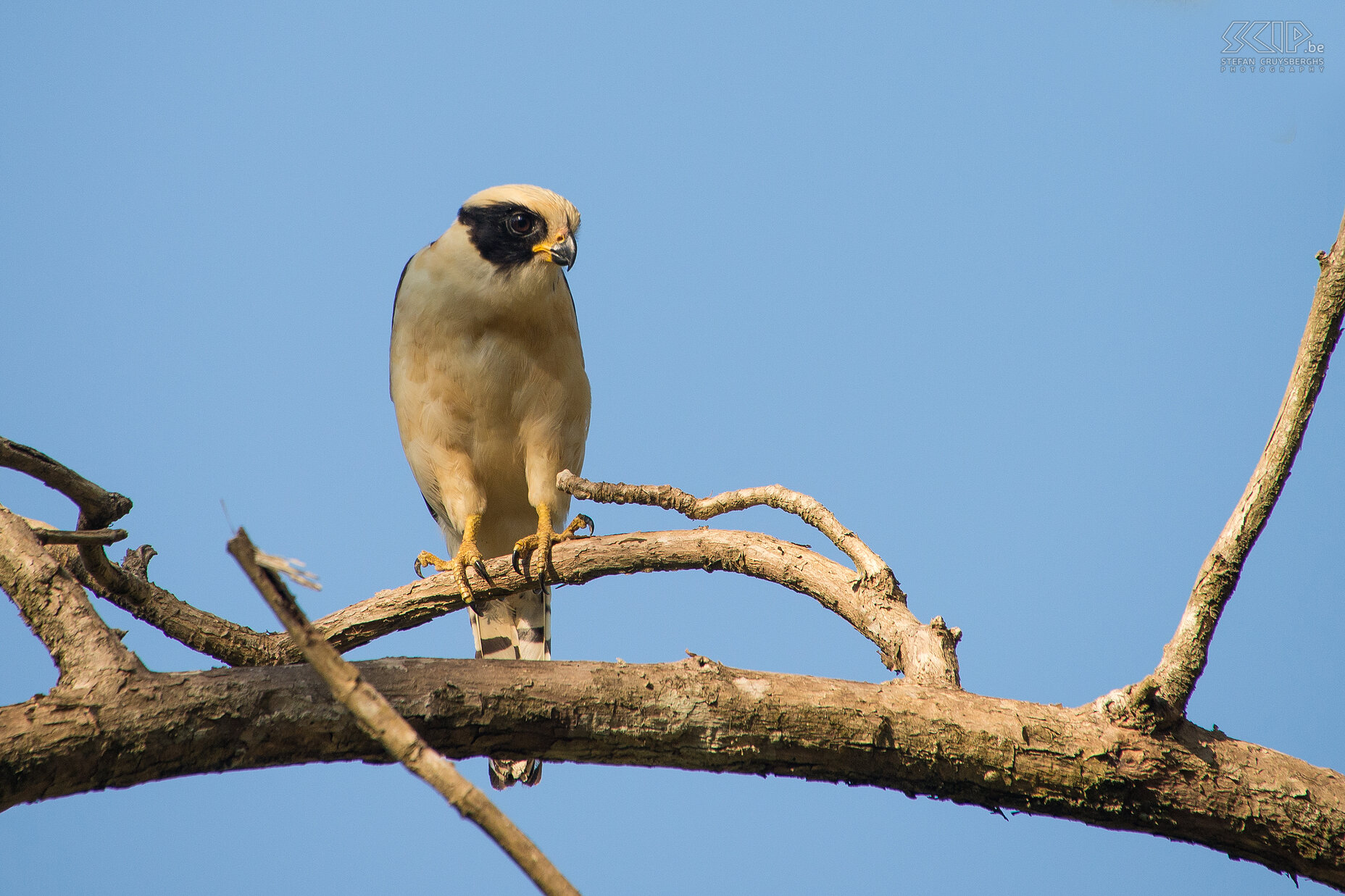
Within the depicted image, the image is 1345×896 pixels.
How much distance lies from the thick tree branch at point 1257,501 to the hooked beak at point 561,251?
2.25 meters

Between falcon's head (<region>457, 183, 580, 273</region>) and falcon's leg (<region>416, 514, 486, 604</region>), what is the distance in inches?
36.2

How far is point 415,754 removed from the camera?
142 cm

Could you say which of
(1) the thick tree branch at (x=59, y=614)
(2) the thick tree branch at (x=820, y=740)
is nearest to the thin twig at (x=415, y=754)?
(2) the thick tree branch at (x=820, y=740)

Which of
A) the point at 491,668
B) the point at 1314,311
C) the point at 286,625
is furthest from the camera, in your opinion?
the point at 491,668

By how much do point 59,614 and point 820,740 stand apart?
152 cm

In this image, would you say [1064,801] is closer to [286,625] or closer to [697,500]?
[697,500]

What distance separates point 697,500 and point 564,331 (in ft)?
3.57

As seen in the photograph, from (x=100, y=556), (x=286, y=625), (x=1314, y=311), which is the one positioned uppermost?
(x=100, y=556)

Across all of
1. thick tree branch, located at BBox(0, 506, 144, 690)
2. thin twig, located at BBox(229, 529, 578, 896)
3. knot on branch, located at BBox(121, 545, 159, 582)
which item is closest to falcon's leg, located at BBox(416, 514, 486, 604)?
knot on branch, located at BBox(121, 545, 159, 582)

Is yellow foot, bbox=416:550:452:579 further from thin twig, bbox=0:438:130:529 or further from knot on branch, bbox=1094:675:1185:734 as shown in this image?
knot on branch, bbox=1094:675:1185:734

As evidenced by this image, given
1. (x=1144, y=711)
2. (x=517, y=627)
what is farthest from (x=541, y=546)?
(x=1144, y=711)

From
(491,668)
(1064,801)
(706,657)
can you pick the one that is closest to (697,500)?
(706,657)

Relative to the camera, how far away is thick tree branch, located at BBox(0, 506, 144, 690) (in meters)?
1.90

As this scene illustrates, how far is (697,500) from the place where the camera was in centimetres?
293
